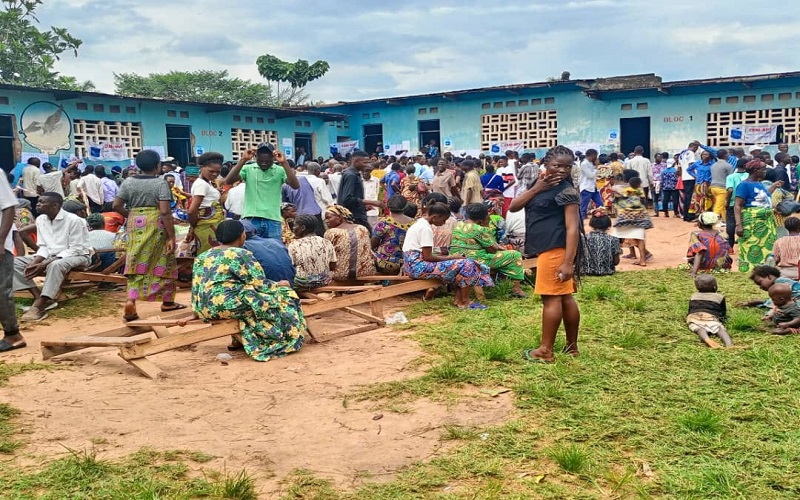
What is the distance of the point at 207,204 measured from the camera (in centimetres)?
726

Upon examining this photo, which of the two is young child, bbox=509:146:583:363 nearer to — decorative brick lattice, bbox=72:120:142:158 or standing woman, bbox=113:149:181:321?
standing woman, bbox=113:149:181:321

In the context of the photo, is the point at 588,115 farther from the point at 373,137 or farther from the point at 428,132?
the point at 373,137

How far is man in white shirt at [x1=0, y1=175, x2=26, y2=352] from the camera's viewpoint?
552 cm

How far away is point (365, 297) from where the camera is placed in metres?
6.58

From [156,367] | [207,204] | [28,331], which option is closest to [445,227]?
[207,204]

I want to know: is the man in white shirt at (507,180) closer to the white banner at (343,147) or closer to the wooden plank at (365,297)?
the wooden plank at (365,297)

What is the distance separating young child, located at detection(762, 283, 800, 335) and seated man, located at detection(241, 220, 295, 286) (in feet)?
13.0

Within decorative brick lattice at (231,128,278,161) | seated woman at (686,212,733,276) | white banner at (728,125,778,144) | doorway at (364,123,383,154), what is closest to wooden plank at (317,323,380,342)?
seated woman at (686,212,733,276)

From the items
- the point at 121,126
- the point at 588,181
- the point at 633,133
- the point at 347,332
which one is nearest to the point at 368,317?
the point at 347,332

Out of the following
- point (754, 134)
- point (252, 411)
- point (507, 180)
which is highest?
point (754, 134)

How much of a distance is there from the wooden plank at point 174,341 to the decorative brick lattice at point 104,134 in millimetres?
13749

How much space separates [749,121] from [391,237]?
14.7m

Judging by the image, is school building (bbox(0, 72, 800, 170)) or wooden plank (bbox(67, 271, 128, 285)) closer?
wooden plank (bbox(67, 271, 128, 285))

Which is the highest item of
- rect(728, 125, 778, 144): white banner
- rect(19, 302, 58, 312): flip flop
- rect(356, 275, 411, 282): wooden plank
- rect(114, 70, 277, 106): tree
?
rect(114, 70, 277, 106): tree
